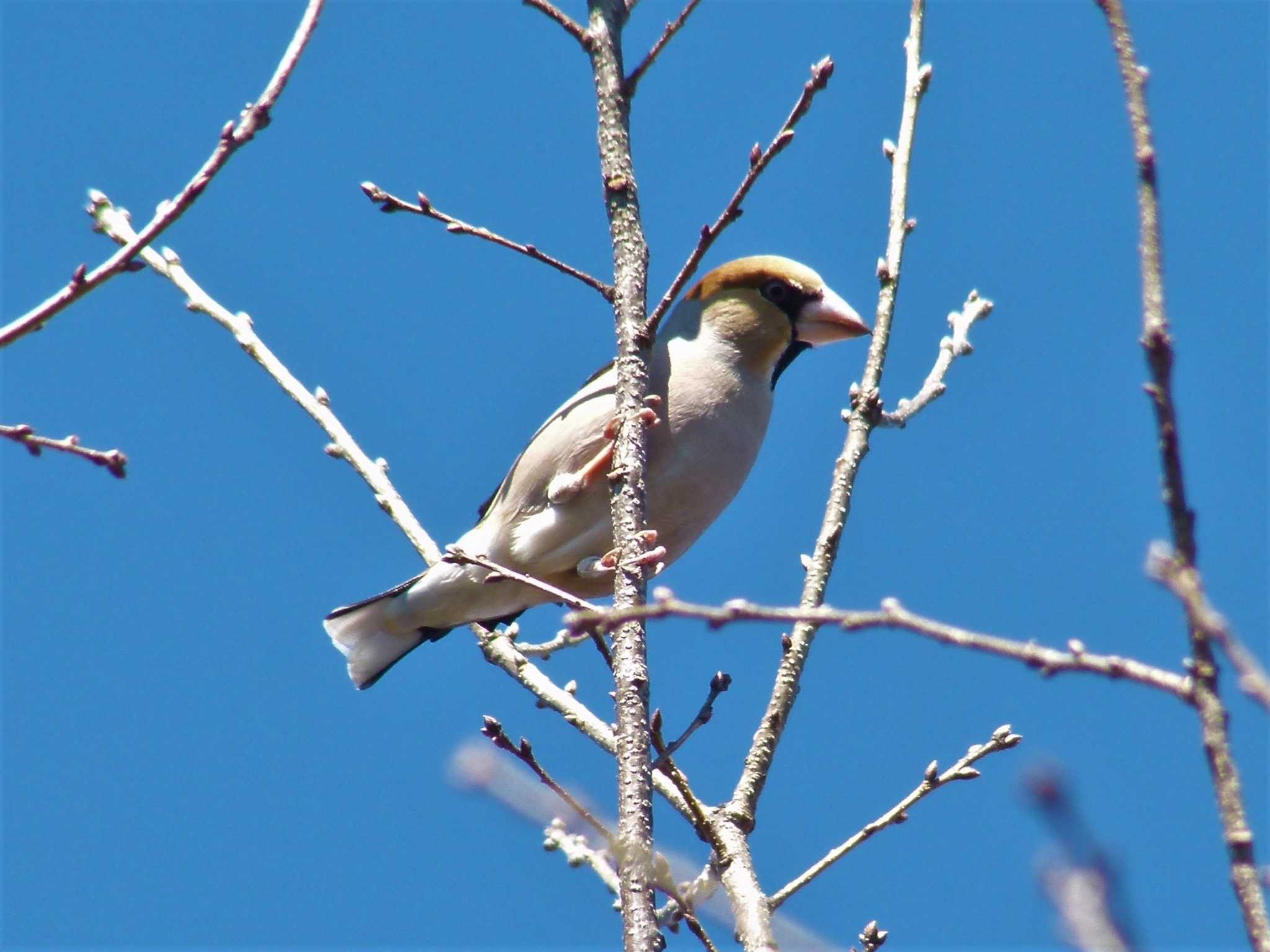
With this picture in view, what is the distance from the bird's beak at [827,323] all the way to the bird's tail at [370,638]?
1766 millimetres

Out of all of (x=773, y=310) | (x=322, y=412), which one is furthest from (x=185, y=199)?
(x=773, y=310)

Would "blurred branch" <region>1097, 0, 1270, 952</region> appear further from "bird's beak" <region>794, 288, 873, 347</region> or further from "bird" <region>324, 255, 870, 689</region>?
"bird's beak" <region>794, 288, 873, 347</region>

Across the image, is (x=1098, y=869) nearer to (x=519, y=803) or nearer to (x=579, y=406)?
(x=519, y=803)

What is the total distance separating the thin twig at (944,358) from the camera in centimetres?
360

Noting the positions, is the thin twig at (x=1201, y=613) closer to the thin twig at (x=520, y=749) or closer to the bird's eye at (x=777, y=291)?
the thin twig at (x=520, y=749)

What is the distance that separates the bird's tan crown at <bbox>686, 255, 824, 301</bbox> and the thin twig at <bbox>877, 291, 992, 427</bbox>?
1.17 m

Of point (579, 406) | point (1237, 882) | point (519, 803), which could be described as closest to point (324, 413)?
point (579, 406)

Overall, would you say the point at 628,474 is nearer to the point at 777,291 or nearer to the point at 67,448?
the point at 67,448

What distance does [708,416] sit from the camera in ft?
15.2

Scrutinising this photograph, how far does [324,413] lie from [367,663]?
4.56 ft

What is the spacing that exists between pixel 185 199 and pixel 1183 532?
1.51 meters

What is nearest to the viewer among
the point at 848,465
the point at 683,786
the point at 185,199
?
the point at 185,199

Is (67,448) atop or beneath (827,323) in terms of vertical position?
beneath

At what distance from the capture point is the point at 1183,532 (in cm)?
126
